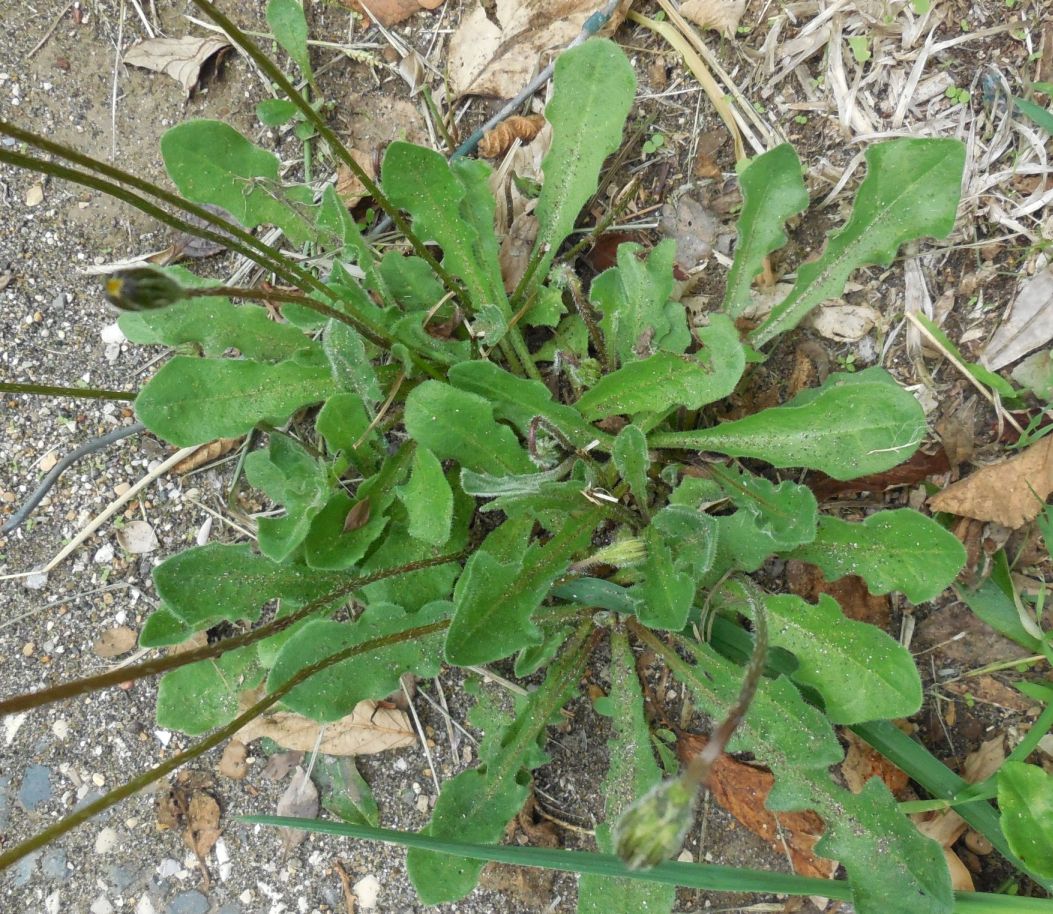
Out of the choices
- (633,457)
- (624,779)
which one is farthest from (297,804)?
(633,457)

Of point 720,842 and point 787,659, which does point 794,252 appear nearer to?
point 787,659

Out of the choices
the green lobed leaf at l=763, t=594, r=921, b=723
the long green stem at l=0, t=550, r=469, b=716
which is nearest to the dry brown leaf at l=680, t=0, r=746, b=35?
the green lobed leaf at l=763, t=594, r=921, b=723

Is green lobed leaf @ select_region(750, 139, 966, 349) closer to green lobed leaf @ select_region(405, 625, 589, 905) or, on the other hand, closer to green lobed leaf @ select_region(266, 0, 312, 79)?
green lobed leaf @ select_region(405, 625, 589, 905)

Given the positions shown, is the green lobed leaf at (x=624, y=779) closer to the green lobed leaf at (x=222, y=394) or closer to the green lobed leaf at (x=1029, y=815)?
the green lobed leaf at (x=1029, y=815)

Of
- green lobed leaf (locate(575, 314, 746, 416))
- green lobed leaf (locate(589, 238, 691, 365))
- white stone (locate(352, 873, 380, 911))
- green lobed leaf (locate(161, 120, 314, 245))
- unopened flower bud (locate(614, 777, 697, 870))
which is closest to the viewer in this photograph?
unopened flower bud (locate(614, 777, 697, 870))

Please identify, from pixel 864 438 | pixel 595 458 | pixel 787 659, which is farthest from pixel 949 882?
pixel 595 458
